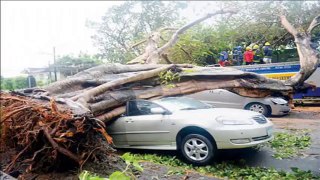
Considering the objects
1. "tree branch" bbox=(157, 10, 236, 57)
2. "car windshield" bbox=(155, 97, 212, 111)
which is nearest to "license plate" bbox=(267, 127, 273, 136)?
"car windshield" bbox=(155, 97, 212, 111)

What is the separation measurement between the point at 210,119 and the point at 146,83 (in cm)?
64

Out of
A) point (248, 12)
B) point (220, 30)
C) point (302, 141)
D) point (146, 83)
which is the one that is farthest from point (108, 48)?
point (302, 141)

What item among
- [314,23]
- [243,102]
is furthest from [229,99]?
[314,23]

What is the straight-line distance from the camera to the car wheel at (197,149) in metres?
2.59

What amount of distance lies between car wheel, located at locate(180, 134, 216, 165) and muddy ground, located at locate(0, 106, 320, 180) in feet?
0.30

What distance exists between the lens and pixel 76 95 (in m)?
2.83

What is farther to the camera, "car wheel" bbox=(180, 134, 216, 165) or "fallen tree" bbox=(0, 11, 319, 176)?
"car wheel" bbox=(180, 134, 216, 165)

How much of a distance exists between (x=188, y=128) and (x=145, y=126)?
40 cm

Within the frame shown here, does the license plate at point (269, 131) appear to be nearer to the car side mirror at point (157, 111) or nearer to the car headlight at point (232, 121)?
the car headlight at point (232, 121)

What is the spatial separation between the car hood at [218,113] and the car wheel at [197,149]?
18 cm

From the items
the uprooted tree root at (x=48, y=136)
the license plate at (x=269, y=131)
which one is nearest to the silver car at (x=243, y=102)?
the license plate at (x=269, y=131)

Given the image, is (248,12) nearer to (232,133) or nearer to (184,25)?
(184,25)

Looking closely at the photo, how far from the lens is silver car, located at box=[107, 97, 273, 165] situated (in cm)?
239

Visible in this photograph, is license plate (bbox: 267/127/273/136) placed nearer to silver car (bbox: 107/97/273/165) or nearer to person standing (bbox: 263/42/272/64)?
silver car (bbox: 107/97/273/165)
